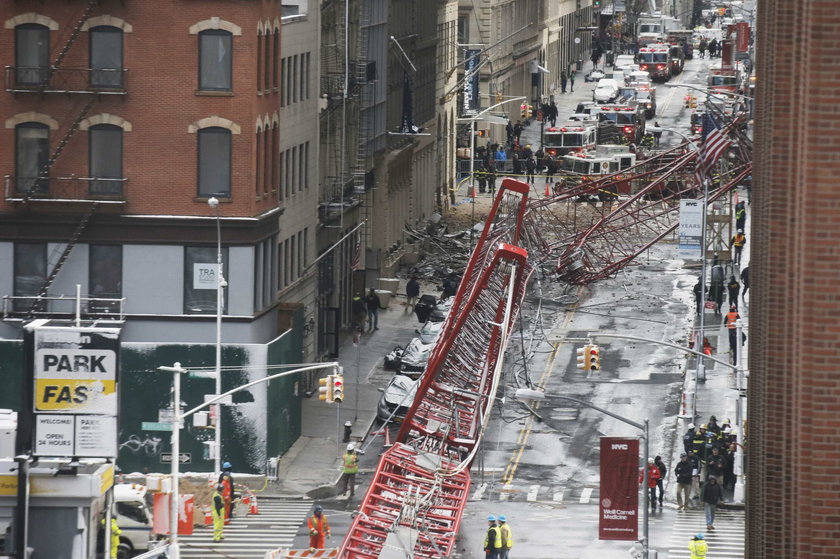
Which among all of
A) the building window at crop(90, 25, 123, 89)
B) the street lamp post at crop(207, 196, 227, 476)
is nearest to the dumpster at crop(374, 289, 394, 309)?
the street lamp post at crop(207, 196, 227, 476)

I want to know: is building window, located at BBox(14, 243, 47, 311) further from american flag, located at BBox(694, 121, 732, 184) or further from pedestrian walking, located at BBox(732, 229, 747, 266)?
pedestrian walking, located at BBox(732, 229, 747, 266)

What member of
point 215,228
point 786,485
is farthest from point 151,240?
point 786,485

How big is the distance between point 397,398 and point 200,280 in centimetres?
800

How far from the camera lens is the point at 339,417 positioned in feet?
190

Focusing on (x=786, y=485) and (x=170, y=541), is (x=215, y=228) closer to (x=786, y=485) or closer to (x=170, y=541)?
(x=170, y=541)

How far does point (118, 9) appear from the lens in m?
51.8

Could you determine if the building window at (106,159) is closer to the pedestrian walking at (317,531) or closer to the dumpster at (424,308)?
the pedestrian walking at (317,531)

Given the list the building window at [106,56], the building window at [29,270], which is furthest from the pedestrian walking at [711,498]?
the building window at [106,56]

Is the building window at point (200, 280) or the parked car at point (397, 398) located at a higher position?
the building window at point (200, 280)

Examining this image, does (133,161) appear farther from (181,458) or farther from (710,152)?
(710,152)

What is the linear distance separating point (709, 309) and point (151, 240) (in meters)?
29.3

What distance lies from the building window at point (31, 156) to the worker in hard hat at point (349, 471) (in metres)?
11.0

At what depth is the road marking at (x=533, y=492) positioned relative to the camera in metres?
50.2

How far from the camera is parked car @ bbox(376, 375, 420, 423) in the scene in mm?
56312
